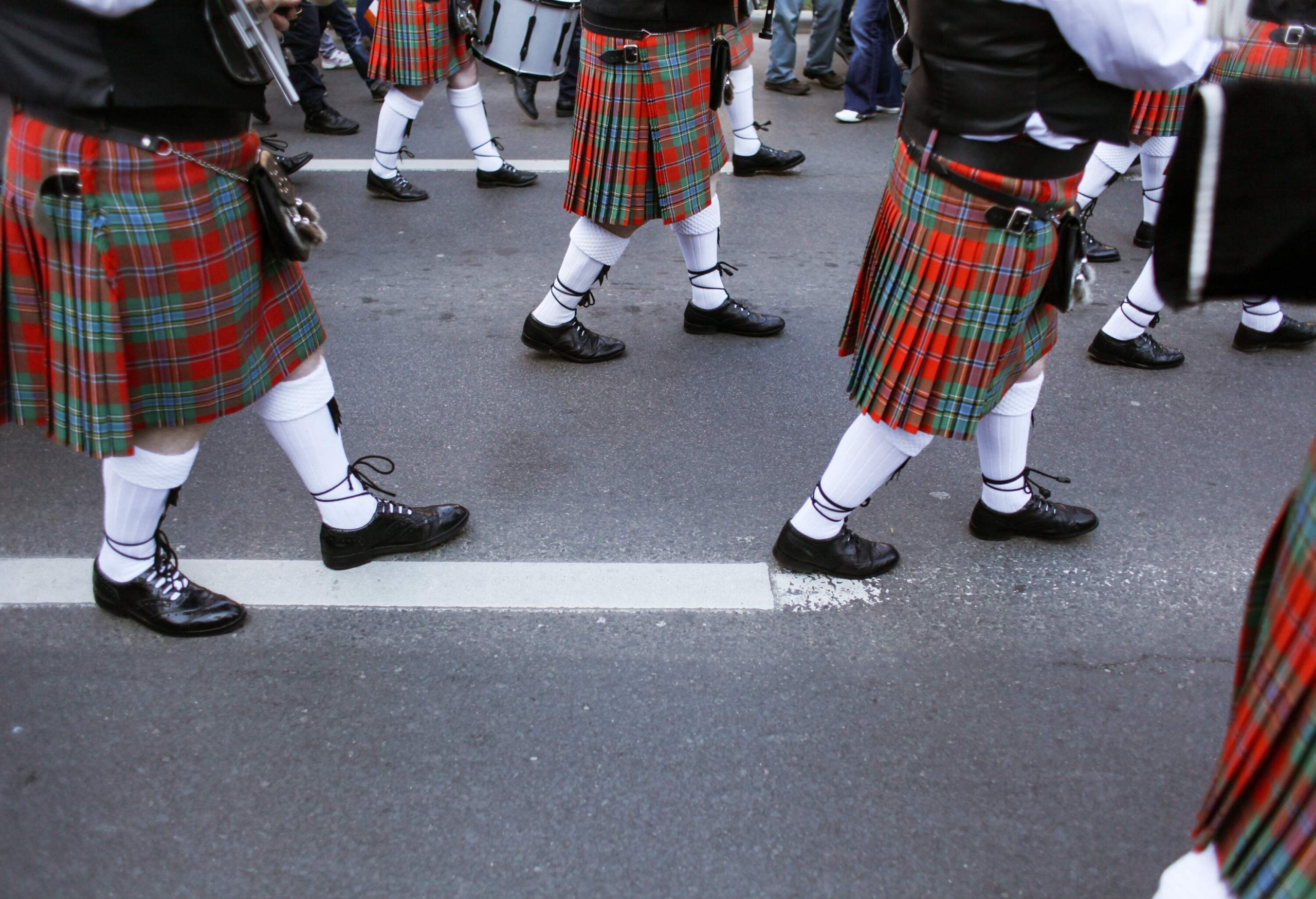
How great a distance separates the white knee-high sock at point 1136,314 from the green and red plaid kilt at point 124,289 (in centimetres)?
285

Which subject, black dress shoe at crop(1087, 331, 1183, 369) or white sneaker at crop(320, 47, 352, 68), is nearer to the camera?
black dress shoe at crop(1087, 331, 1183, 369)

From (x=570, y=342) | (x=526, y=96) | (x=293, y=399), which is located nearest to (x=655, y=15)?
(x=570, y=342)

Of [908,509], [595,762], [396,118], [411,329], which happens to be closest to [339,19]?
[396,118]

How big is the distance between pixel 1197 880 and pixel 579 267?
2.69m

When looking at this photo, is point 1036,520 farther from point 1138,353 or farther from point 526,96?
point 526,96

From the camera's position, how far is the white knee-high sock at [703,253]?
3500mm

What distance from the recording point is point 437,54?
190 inches

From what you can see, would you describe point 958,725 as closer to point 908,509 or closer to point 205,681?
point 908,509

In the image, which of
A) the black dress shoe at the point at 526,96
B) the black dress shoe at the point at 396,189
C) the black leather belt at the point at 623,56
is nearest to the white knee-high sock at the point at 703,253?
the black leather belt at the point at 623,56

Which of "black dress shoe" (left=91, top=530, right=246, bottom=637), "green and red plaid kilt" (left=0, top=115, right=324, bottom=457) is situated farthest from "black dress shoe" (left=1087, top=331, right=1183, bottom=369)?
"black dress shoe" (left=91, top=530, right=246, bottom=637)

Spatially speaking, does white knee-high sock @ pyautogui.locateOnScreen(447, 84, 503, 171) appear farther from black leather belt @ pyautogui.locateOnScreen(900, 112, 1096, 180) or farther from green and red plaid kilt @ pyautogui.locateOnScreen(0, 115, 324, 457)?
black leather belt @ pyautogui.locateOnScreen(900, 112, 1096, 180)

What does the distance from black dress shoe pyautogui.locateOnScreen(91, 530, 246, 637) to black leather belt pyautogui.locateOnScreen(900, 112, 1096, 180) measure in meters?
1.89

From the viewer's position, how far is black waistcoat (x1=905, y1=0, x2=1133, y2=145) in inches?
69.9

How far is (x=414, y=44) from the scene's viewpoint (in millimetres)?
4781
